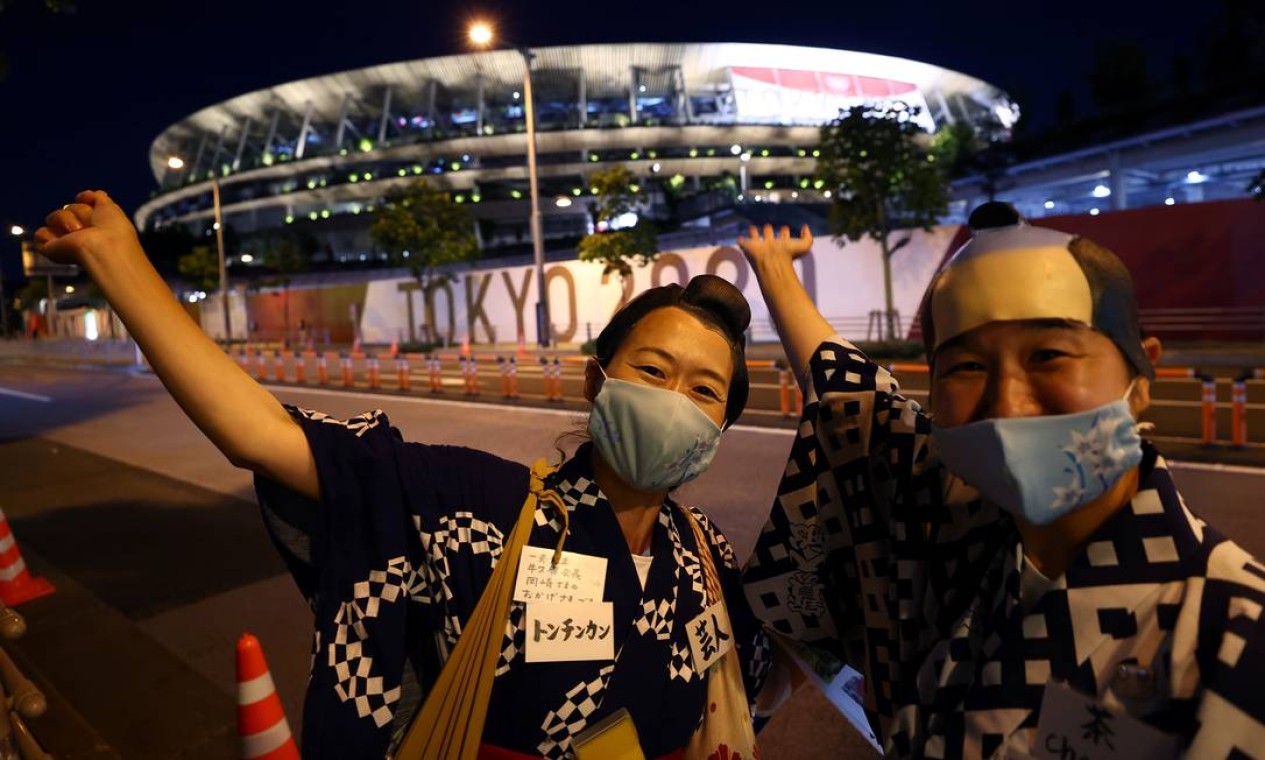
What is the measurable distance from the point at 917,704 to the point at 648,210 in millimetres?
62188

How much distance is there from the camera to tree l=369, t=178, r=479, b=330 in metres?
31.3

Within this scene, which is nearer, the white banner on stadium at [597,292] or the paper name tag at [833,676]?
the paper name tag at [833,676]

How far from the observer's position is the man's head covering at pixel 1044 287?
1087mm

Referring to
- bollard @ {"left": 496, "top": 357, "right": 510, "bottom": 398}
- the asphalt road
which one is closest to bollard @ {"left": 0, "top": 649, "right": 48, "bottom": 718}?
the asphalt road

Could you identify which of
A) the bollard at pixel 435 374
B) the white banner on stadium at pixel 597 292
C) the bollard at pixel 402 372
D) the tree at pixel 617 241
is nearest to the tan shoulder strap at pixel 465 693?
the white banner on stadium at pixel 597 292

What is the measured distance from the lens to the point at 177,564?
5.82 meters

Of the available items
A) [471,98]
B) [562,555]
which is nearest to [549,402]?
[562,555]

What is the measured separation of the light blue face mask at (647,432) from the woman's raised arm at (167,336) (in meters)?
0.64

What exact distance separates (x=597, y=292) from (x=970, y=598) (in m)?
25.7

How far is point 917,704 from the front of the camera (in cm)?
124

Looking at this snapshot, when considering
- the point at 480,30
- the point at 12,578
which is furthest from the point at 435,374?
the point at 12,578

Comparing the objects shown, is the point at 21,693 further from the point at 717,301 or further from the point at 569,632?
the point at 717,301

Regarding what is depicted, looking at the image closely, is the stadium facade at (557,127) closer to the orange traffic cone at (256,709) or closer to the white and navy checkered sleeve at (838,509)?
the orange traffic cone at (256,709)

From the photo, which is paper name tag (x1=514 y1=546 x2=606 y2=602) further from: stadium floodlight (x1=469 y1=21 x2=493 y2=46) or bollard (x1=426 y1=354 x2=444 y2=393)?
stadium floodlight (x1=469 y1=21 x2=493 y2=46)
